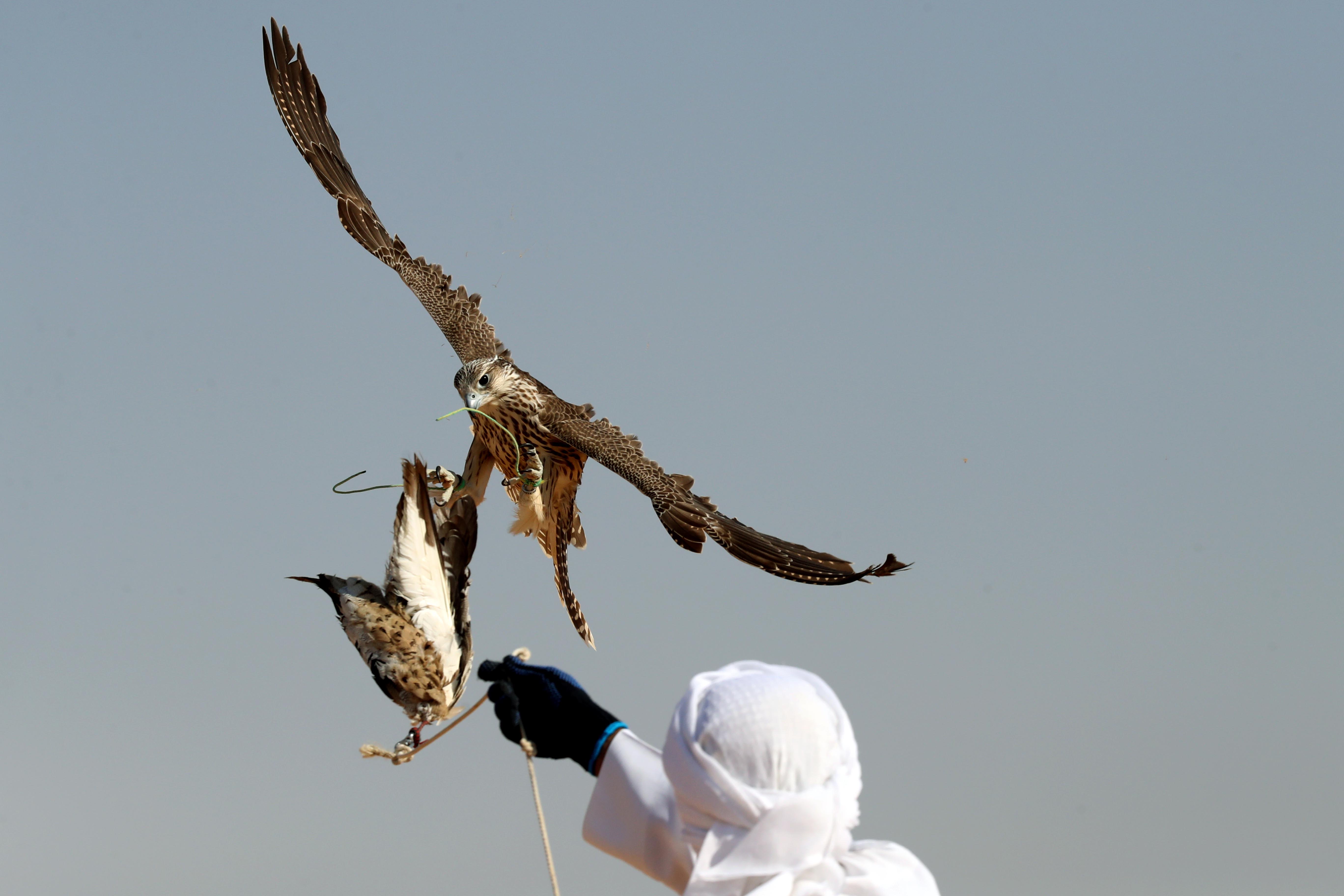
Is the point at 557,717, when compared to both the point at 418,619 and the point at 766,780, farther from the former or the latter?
the point at 418,619

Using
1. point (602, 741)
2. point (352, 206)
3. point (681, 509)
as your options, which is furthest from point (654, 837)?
point (352, 206)

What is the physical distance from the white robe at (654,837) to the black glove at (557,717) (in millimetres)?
41

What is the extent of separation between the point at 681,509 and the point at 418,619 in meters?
2.55

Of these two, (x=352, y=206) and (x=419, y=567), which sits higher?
(x=352, y=206)

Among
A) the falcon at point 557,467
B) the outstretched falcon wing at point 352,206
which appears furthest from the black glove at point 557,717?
the outstretched falcon wing at point 352,206

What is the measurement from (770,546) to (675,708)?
134 inches

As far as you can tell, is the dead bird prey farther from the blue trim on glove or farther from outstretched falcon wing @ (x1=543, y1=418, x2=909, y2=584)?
outstretched falcon wing @ (x1=543, y1=418, x2=909, y2=584)

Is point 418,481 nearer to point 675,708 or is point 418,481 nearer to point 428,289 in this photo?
point 675,708

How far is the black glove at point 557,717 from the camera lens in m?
2.07

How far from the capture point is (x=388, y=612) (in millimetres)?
2721

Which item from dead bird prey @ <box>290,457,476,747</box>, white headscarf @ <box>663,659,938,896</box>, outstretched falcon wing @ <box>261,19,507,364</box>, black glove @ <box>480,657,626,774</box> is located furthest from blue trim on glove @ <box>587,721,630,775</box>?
outstretched falcon wing @ <box>261,19,507,364</box>

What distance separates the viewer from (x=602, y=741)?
206 centimetres

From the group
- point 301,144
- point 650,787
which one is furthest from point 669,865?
point 301,144

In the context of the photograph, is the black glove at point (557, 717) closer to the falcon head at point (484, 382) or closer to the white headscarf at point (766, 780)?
the white headscarf at point (766, 780)
